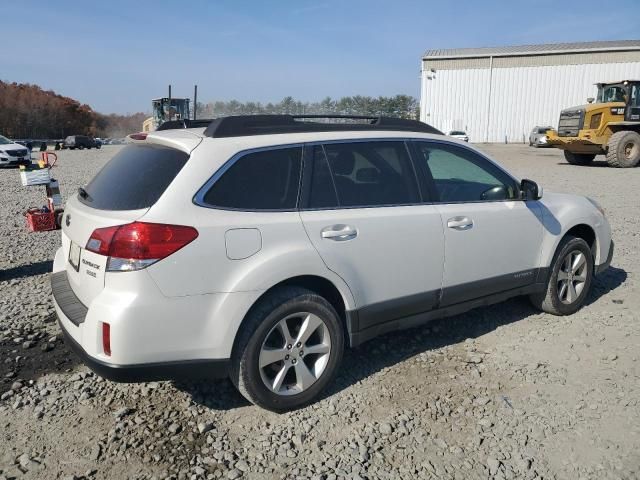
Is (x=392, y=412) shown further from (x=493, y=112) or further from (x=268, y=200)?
(x=493, y=112)

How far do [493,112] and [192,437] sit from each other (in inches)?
1887

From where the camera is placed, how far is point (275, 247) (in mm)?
2920

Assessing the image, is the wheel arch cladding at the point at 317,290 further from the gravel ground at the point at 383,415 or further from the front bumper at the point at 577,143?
the front bumper at the point at 577,143

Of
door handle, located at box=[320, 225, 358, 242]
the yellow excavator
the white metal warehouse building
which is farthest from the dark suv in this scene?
door handle, located at box=[320, 225, 358, 242]

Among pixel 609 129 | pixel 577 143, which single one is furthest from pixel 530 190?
pixel 609 129

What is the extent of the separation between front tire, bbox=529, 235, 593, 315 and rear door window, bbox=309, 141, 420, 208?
5.62 ft

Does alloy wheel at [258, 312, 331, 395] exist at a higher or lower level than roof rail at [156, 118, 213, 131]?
lower

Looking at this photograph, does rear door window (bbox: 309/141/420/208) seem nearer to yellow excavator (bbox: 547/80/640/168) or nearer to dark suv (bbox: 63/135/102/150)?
yellow excavator (bbox: 547/80/640/168)

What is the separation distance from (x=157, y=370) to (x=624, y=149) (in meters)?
20.9

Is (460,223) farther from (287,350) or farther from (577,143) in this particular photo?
(577,143)

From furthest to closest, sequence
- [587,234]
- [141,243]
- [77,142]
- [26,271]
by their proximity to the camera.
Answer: [77,142] < [26,271] < [587,234] < [141,243]

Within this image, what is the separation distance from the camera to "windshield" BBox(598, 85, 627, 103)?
2081cm

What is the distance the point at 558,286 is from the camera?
458cm

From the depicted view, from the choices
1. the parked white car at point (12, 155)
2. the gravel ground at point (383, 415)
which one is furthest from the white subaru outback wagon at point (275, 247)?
the parked white car at point (12, 155)
